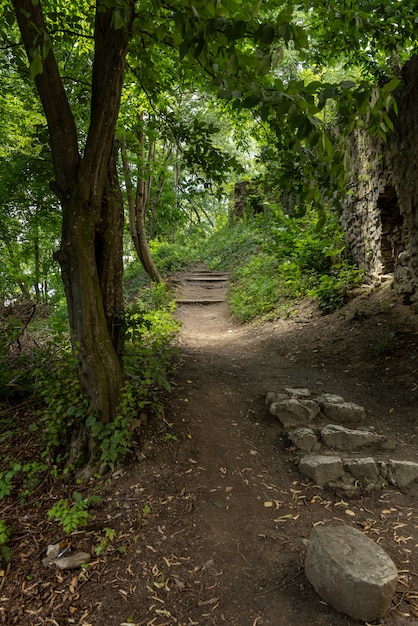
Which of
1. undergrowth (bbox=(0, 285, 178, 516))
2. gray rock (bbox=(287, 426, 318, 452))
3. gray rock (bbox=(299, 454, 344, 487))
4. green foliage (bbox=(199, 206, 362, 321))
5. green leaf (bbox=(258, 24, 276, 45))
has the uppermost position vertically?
green leaf (bbox=(258, 24, 276, 45))

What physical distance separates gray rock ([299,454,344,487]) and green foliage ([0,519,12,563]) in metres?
2.40

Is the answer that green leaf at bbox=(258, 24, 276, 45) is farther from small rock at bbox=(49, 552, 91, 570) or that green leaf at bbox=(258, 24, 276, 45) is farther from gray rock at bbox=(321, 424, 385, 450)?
Answer: gray rock at bbox=(321, 424, 385, 450)

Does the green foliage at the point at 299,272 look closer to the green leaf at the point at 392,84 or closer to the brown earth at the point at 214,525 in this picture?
the brown earth at the point at 214,525

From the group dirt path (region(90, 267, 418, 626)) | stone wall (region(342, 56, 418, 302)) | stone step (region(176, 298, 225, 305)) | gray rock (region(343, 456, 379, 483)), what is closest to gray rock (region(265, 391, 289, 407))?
dirt path (region(90, 267, 418, 626))

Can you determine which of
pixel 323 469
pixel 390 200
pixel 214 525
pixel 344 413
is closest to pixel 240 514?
pixel 214 525

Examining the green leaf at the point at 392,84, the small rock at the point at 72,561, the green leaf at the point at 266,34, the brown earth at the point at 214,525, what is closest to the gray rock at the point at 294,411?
the brown earth at the point at 214,525

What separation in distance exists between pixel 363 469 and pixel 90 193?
3376mm

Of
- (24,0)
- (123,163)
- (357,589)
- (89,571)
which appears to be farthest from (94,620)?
(123,163)

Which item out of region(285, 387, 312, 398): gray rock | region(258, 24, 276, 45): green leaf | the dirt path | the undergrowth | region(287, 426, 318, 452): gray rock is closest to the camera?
region(258, 24, 276, 45): green leaf

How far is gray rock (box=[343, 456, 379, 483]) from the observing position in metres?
3.37

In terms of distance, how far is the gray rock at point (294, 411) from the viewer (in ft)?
13.6

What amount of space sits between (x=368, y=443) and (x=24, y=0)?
15.5ft

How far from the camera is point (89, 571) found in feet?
8.70

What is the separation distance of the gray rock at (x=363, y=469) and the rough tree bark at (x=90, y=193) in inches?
85.5
